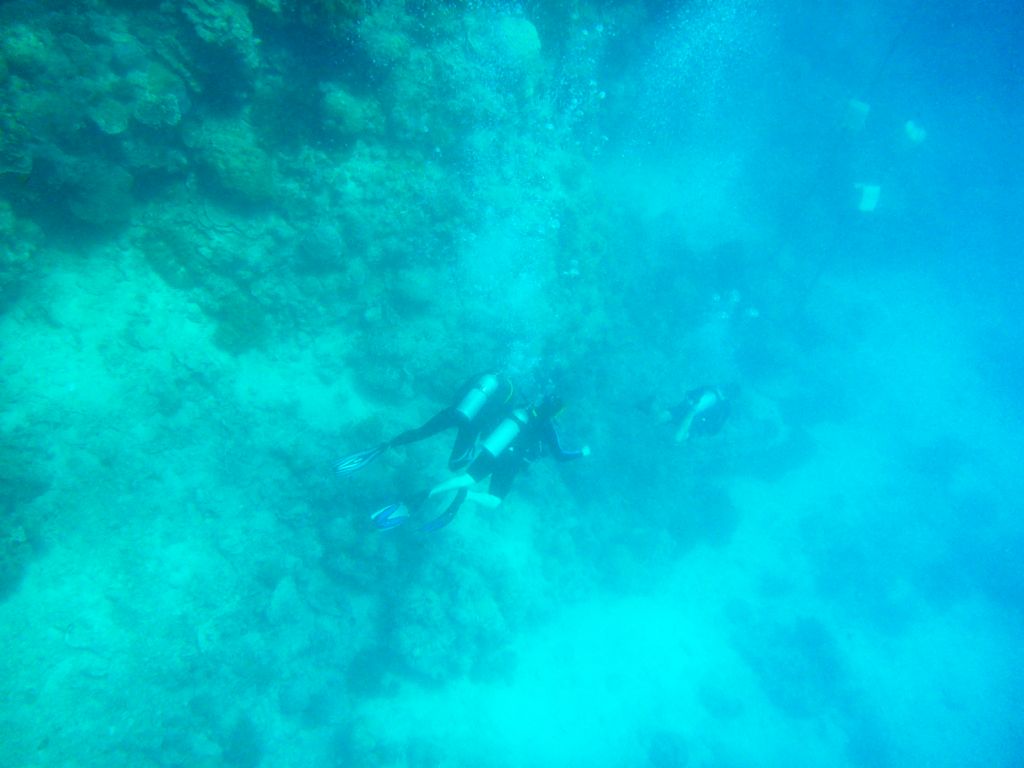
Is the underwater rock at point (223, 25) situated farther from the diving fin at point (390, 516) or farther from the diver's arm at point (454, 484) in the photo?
the diving fin at point (390, 516)

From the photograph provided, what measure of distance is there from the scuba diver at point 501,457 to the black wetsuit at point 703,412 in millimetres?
4306

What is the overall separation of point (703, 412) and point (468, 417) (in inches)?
230

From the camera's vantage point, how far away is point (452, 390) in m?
8.87

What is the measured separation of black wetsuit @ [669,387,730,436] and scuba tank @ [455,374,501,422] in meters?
5.01

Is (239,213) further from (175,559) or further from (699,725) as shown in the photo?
(699,725)

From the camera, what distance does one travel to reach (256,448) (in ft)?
24.0

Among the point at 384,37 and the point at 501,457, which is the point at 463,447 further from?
the point at 384,37

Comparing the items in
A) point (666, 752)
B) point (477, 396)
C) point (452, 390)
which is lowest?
point (666, 752)

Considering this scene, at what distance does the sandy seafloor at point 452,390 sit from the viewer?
237 inches

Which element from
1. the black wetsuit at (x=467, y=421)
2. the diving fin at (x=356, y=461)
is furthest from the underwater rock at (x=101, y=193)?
the black wetsuit at (x=467, y=421)

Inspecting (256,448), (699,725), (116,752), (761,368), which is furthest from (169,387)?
(761,368)

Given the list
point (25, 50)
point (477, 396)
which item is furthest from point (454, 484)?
point (25, 50)

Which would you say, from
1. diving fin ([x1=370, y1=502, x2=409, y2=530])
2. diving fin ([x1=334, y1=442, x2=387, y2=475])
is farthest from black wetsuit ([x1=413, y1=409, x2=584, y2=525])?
diving fin ([x1=334, y1=442, x2=387, y2=475])

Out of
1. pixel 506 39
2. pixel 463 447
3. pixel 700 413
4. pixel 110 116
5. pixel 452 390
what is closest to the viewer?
pixel 110 116
